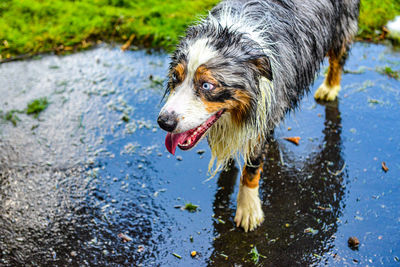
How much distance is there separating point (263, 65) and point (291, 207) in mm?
1395

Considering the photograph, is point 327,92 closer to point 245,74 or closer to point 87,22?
point 245,74

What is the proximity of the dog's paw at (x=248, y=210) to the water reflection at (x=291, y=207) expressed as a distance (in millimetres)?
63

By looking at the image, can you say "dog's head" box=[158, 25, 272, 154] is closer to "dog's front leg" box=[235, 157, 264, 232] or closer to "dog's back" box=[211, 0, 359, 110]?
"dog's back" box=[211, 0, 359, 110]

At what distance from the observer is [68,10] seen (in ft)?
19.2

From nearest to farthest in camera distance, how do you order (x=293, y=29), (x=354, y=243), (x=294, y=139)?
1. (x=354, y=243)
2. (x=293, y=29)
3. (x=294, y=139)

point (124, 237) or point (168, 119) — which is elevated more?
point (168, 119)

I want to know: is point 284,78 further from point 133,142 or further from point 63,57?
point 63,57

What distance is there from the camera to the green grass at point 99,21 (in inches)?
209

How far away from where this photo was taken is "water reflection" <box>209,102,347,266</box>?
2.94m

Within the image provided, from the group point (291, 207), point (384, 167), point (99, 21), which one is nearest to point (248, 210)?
point (291, 207)

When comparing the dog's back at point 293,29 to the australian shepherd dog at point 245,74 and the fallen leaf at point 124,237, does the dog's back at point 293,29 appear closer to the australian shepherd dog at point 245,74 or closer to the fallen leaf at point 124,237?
the australian shepherd dog at point 245,74

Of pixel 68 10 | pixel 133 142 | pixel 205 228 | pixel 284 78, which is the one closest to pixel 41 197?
pixel 133 142

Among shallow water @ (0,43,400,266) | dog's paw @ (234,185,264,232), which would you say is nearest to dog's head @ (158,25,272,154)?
dog's paw @ (234,185,264,232)

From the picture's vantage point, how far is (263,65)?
2.44 meters
